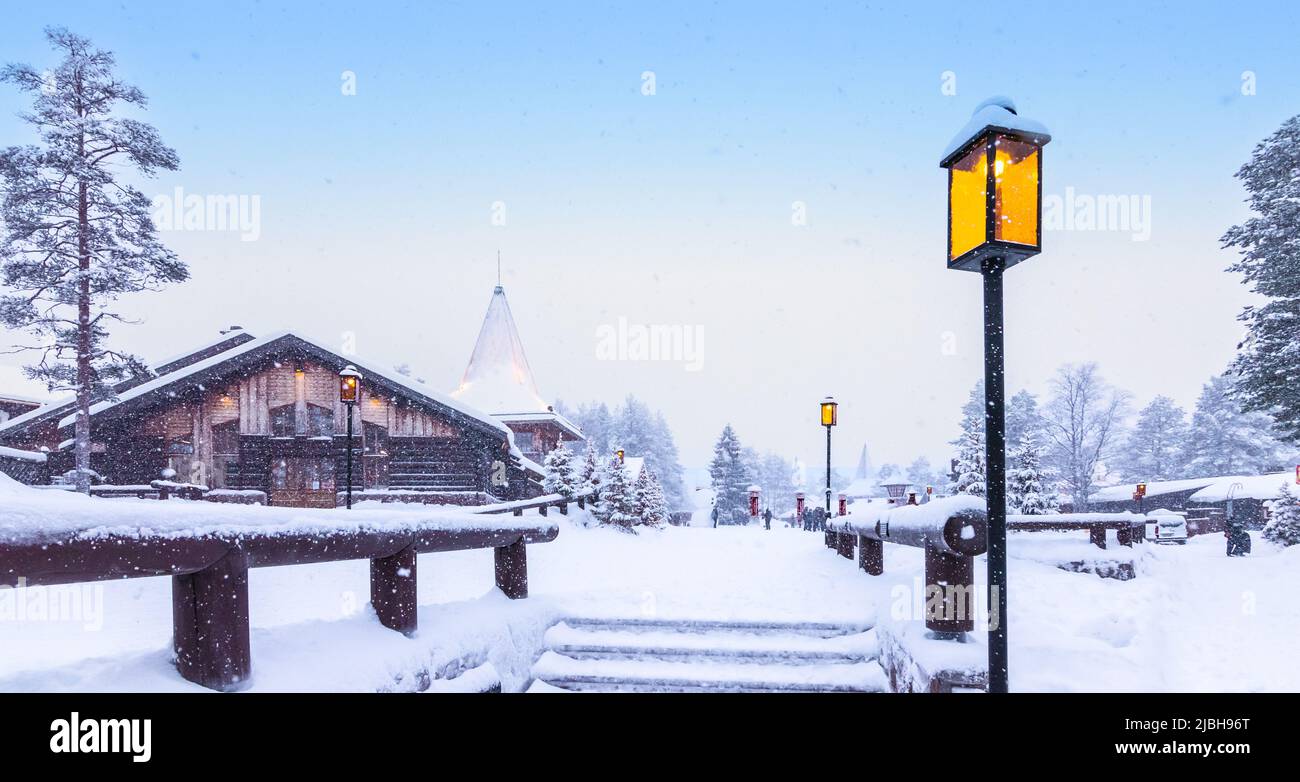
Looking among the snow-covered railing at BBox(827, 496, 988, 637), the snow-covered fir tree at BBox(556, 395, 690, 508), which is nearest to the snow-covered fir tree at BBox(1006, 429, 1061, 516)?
the snow-covered railing at BBox(827, 496, 988, 637)

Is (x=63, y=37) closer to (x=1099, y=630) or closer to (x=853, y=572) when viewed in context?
(x=853, y=572)

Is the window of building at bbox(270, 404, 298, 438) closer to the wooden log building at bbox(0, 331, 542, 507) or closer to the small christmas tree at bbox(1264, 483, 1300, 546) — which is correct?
the wooden log building at bbox(0, 331, 542, 507)

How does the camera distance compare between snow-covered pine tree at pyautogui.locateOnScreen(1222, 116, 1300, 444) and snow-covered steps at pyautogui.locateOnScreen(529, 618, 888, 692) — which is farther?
snow-covered pine tree at pyautogui.locateOnScreen(1222, 116, 1300, 444)

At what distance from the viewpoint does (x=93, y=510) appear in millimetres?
1996

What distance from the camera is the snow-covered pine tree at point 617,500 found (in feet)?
63.3

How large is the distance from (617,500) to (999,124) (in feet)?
56.4

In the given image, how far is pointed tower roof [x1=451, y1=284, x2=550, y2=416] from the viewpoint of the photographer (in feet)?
91.3

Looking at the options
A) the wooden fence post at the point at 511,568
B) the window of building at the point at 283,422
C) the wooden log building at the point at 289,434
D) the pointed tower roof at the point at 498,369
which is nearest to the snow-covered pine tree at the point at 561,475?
the wooden log building at the point at 289,434

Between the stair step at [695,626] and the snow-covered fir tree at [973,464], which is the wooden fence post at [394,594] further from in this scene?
the snow-covered fir tree at [973,464]

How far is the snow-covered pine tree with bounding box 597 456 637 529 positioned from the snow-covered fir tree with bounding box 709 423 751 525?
34.5m
